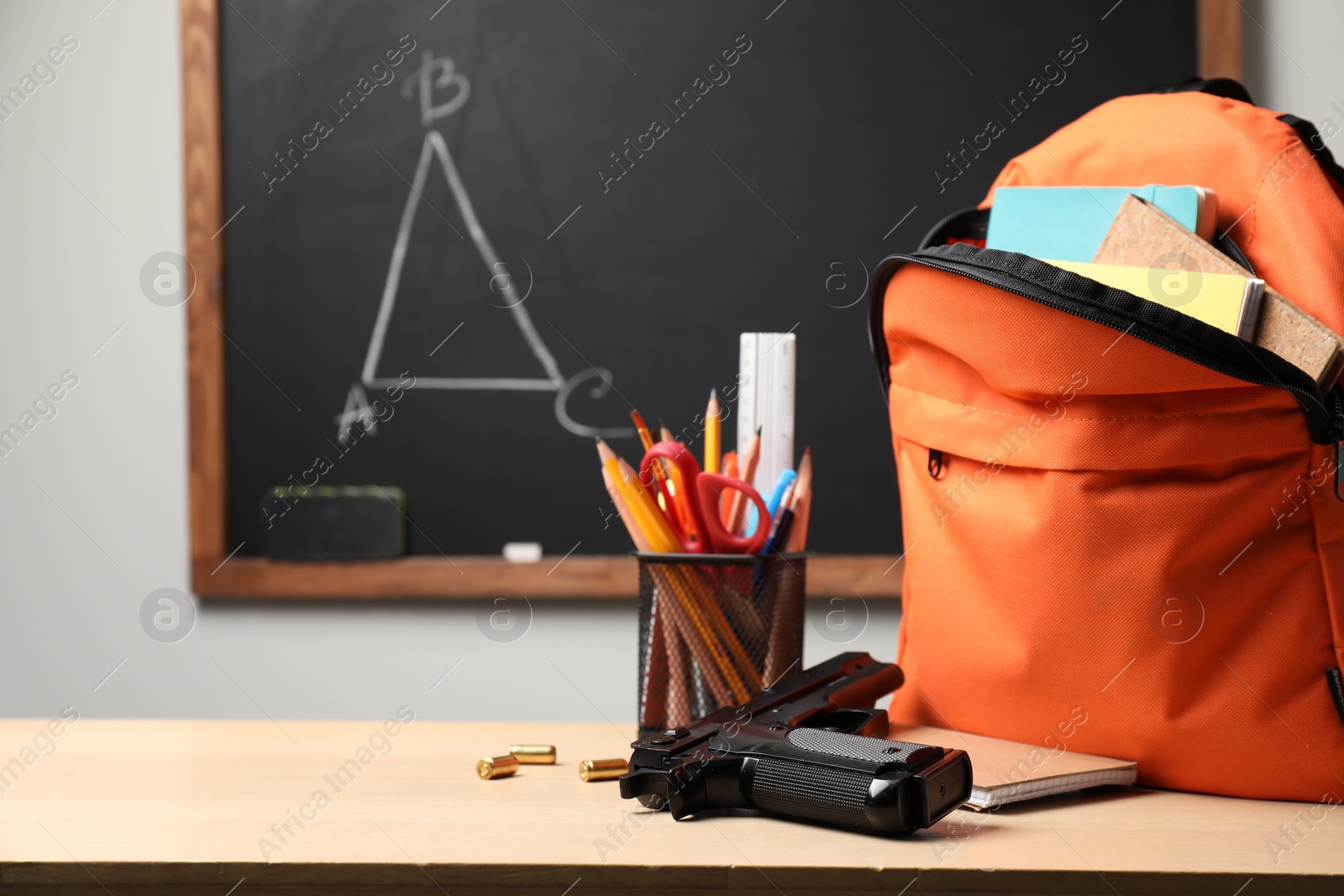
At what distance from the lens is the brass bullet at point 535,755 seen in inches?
22.8

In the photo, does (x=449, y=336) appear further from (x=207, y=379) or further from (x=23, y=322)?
(x=23, y=322)

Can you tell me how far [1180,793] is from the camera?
51cm

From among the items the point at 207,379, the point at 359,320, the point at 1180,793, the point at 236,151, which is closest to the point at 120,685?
the point at 207,379

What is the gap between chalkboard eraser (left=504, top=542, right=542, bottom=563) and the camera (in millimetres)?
1304

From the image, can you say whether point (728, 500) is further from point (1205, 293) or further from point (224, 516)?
point (224, 516)

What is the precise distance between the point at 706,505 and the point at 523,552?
731mm

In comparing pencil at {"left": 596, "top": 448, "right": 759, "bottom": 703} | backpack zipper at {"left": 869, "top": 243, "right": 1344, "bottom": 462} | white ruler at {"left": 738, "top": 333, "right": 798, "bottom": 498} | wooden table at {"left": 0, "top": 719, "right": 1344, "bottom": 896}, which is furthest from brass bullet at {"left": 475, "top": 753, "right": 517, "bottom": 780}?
backpack zipper at {"left": 869, "top": 243, "right": 1344, "bottom": 462}

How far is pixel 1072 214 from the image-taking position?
0.61 meters

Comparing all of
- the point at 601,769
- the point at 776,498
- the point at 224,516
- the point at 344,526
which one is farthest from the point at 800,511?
the point at 224,516

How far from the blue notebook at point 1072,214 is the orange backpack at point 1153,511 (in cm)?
3

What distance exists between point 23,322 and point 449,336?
586 mm

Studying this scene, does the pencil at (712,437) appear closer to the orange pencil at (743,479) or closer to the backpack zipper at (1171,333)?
the orange pencil at (743,479)

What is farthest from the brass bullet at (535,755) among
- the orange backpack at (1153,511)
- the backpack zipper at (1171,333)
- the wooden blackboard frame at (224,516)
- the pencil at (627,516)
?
the wooden blackboard frame at (224,516)

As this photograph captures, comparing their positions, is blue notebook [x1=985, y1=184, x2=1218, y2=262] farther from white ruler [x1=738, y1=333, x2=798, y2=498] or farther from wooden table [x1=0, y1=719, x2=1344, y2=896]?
wooden table [x1=0, y1=719, x2=1344, y2=896]
